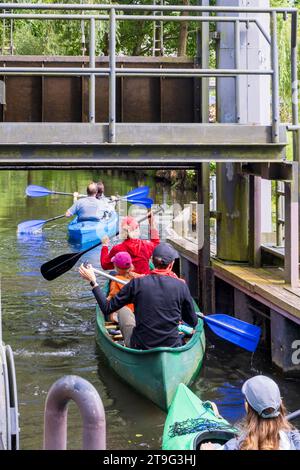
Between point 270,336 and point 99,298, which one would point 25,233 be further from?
point 99,298

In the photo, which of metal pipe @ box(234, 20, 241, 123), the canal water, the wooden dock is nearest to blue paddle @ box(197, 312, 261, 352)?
the wooden dock

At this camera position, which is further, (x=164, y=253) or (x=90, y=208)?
(x=90, y=208)

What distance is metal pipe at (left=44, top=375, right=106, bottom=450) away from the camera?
12.8 feet

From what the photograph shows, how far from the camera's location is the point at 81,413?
13.2 feet

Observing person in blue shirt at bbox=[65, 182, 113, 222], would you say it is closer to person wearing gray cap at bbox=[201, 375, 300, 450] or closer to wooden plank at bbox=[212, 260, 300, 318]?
wooden plank at bbox=[212, 260, 300, 318]

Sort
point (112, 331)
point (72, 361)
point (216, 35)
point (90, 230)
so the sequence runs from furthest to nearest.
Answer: point (90, 230)
point (216, 35)
point (72, 361)
point (112, 331)

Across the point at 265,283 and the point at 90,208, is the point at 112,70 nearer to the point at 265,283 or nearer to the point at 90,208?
the point at 265,283

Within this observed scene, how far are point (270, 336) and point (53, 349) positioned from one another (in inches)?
109

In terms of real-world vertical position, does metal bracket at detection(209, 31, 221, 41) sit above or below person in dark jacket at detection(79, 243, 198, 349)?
above

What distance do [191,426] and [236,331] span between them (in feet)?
12.0

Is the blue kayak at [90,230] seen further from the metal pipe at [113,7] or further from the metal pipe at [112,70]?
the metal pipe at [113,7]

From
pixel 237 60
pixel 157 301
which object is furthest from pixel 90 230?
pixel 157 301

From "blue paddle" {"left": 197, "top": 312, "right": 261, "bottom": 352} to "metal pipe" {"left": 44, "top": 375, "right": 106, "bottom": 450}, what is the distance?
227 inches

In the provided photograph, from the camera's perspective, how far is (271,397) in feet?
14.7
